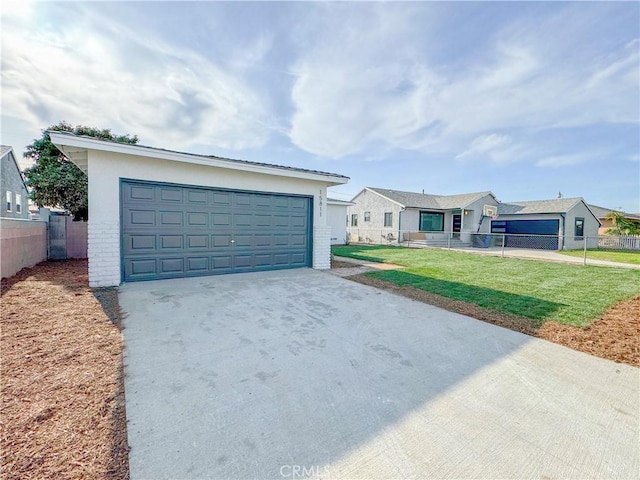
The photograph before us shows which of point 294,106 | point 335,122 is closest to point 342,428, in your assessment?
point 294,106

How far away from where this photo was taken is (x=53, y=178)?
36.5 feet

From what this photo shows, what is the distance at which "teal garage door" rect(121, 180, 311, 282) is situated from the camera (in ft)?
21.7

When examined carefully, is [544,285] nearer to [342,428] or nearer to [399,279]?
[399,279]

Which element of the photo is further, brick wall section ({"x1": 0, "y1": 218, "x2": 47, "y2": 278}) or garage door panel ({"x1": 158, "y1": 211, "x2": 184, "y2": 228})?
garage door panel ({"x1": 158, "y1": 211, "x2": 184, "y2": 228})

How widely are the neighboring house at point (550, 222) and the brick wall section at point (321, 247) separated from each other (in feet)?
51.6

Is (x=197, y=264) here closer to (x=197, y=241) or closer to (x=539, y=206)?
(x=197, y=241)

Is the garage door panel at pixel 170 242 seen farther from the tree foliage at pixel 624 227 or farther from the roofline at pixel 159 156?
the tree foliage at pixel 624 227

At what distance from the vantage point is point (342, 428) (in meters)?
2.06

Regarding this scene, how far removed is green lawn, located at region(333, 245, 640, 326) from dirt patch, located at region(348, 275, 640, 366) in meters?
0.19

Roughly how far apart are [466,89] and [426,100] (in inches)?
54.1

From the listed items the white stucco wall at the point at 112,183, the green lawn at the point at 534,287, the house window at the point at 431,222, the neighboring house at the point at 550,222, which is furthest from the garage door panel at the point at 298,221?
the neighboring house at the point at 550,222

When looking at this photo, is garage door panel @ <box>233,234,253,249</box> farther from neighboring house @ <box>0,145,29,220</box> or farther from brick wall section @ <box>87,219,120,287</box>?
neighboring house @ <box>0,145,29,220</box>

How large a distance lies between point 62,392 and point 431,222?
76.5 feet

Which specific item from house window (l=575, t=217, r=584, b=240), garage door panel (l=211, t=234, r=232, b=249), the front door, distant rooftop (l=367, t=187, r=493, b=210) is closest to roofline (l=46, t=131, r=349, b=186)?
garage door panel (l=211, t=234, r=232, b=249)
